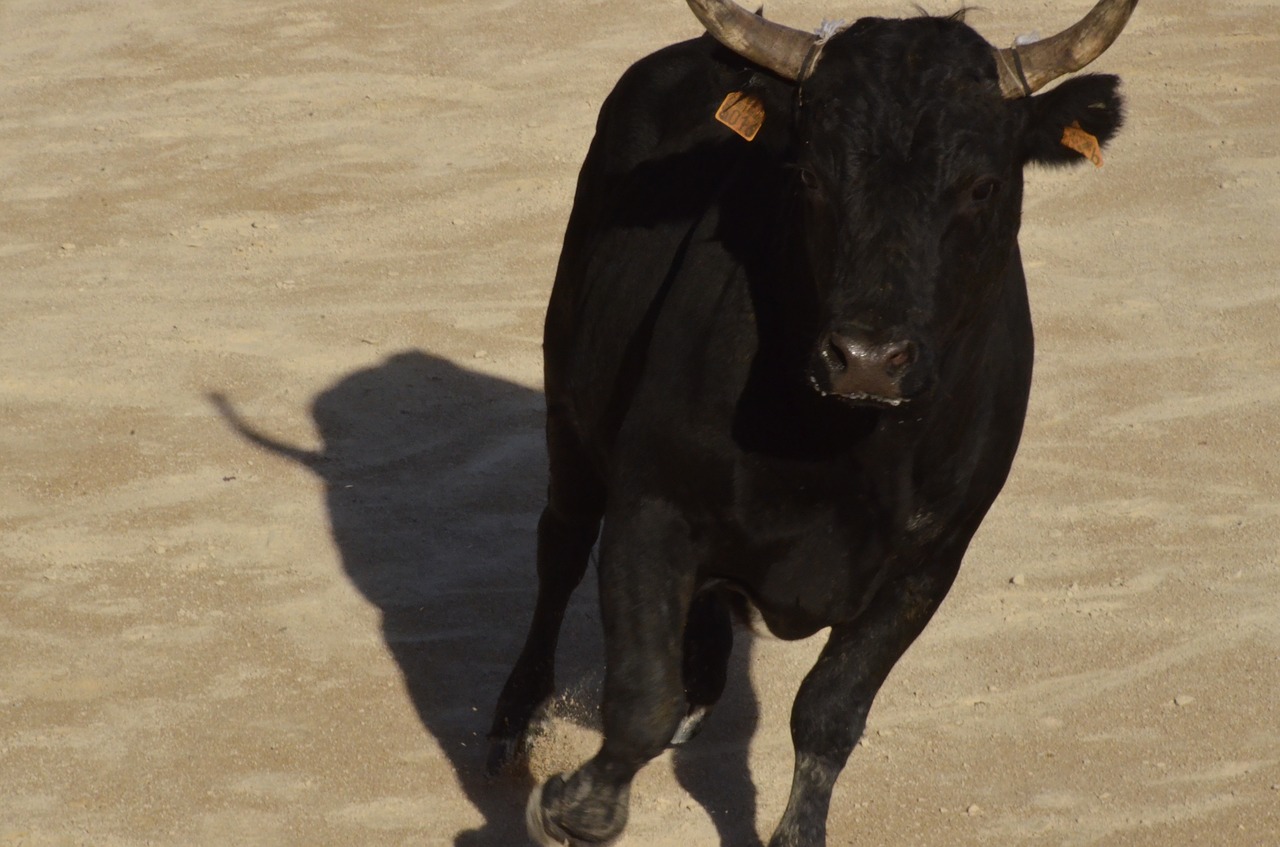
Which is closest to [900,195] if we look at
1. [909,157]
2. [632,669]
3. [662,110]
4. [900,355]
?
[909,157]

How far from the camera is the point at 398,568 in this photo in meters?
6.57

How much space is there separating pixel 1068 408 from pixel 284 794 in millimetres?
4170

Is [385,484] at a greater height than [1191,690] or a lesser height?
lesser

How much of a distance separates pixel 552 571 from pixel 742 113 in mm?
1831

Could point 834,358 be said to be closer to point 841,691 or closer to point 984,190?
point 984,190

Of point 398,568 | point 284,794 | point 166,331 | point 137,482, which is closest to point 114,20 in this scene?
point 166,331

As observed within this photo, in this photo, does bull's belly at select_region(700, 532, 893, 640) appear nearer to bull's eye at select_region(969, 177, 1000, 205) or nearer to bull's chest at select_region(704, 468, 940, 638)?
bull's chest at select_region(704, 468, 940, 638)

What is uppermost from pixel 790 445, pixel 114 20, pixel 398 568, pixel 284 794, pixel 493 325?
pixel 790 445

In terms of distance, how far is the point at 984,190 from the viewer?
4.00 meters

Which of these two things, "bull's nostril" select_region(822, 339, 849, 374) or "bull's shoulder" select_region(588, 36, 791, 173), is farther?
"bull's shoulder" select_region(588, 36, 791, 173)

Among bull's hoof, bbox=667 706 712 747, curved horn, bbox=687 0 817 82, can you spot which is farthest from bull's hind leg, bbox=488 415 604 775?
curved horn, bbox=687 0 817 82

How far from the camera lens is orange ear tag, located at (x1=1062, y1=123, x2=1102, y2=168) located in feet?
13.9

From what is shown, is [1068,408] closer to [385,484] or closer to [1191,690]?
[1191,690]

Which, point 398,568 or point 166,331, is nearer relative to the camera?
point 398,568
